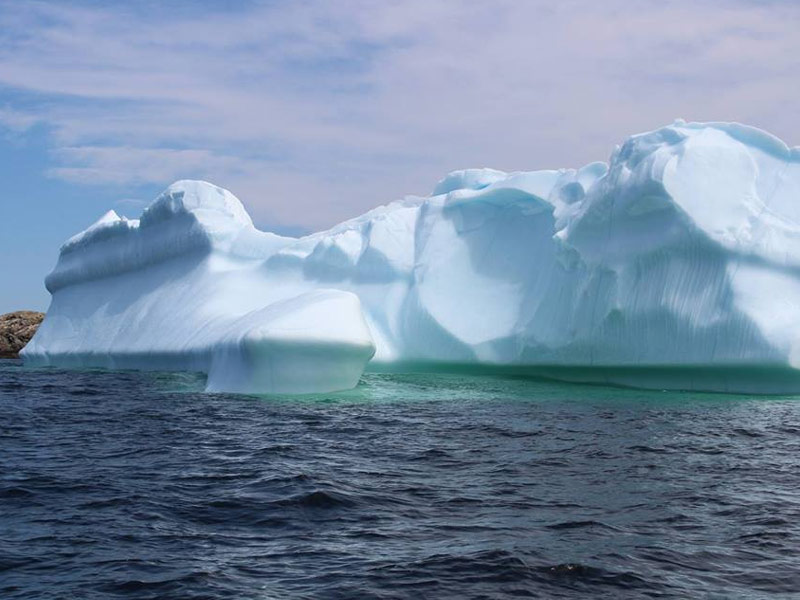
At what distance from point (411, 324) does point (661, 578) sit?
46.7 ft

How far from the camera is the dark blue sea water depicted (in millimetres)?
5203

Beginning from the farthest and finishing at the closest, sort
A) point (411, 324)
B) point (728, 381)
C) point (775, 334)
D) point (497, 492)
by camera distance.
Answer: point (411, 324)
point (728, 381)
point (775, 334)
point (497, 492)

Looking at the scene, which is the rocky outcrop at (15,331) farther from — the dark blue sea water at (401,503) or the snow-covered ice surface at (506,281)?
the dark blue sea water at (401,503)

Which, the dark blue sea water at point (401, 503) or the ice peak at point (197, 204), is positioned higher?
the ice peak at point (197, 204)

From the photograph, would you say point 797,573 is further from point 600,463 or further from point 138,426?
point 138,426

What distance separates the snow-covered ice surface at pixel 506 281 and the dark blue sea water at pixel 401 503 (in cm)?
207

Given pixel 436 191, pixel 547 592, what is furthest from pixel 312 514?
pixel 436 191

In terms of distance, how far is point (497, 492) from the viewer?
7.31 metres

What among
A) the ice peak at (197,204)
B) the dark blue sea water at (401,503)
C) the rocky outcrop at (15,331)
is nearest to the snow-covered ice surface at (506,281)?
the ice peak at (197,204)

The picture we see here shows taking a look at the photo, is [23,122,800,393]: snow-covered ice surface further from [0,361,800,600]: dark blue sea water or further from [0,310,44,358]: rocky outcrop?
[0,310,44,358]: rocky outcrop

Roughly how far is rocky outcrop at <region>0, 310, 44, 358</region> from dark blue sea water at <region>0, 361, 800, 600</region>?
31.9m

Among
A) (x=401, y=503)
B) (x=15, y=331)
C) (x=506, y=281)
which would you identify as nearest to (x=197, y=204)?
(x=506, y=281)

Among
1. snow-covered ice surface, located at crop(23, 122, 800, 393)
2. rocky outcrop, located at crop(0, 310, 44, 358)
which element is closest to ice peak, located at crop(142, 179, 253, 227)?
snow-covered ice surface, located at crop(23, 122, 800, 393)

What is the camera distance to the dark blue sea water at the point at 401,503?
17.1 feet
